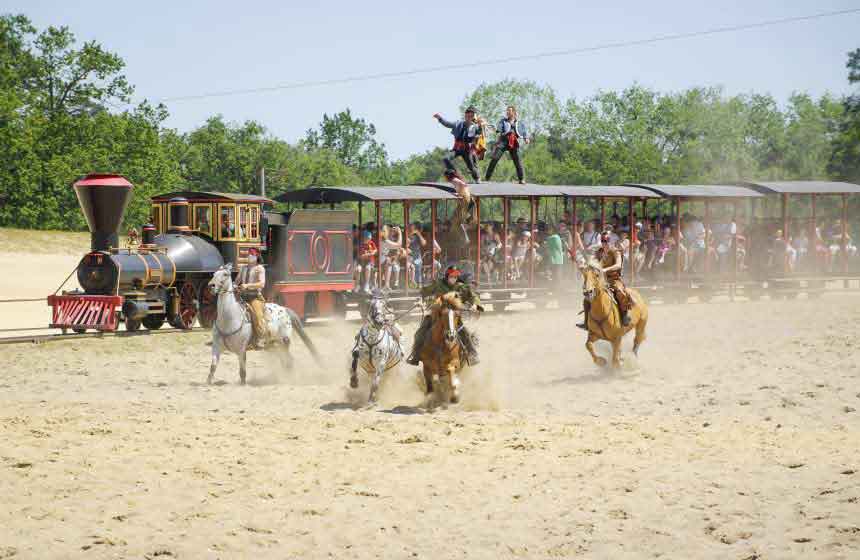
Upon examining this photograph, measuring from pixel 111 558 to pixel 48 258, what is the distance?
4304 cm

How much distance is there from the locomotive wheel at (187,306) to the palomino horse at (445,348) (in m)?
12.5

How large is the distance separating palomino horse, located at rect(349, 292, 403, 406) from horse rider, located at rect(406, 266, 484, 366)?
379mm

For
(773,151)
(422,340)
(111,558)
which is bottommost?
(111,558)

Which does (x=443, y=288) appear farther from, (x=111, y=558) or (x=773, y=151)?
(x=773, y=151)

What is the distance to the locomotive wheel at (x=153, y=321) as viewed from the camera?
86.4ft

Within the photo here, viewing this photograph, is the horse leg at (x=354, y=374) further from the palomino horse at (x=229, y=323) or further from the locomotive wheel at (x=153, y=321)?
the locomotive wheel at (x=153, y=321)

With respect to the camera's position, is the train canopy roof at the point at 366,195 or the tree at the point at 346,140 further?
the tree at the point at 346,140

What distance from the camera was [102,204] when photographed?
83.2 ft

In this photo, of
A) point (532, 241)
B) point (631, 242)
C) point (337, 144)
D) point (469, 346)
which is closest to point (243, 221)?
point (532, 241)

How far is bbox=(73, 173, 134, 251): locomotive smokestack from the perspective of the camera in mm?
25156

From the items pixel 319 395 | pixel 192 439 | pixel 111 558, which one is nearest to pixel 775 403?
pixel 319 395

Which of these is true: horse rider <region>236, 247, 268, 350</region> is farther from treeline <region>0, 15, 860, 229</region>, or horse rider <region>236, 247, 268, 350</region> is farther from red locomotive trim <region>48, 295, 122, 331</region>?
treeline <region>0, 15, 860, 229</region>

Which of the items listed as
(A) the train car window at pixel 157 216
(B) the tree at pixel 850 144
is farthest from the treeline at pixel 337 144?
(A) the train car window at pixel 157 216

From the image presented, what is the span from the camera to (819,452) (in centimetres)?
1145
